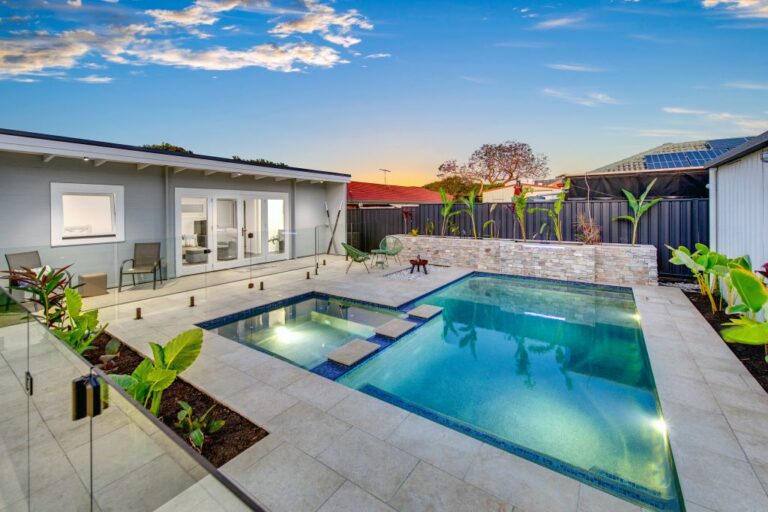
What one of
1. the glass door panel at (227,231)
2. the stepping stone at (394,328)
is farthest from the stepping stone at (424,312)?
the glass door panel at (227,231)

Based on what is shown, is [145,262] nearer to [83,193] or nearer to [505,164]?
[83,193]

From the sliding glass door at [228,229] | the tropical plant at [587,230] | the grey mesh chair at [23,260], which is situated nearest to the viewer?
the grey mesh chair at [23,260]

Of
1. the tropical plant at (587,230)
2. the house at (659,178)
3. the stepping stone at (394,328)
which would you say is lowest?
the stepping stone at (394,328)

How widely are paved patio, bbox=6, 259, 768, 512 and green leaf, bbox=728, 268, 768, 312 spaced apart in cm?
78

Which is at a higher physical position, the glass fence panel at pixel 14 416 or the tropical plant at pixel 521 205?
the tropical plant at pixel 521 205

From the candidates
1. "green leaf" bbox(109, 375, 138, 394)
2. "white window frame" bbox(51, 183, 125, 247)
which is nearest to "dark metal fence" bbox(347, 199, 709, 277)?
"white window frame" bbox(51, 183, 125, 247)

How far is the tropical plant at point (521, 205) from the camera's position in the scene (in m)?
10.1

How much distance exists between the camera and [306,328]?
5.79 metres

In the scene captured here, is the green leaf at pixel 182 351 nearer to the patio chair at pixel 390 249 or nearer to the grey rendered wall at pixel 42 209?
the grey rendered wall at pixel 42 209

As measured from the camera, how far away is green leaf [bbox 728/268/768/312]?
11.6 feet

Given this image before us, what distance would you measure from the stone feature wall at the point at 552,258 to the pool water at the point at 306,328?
189 inches

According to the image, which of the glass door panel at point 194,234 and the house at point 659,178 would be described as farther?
the house at point 659,178

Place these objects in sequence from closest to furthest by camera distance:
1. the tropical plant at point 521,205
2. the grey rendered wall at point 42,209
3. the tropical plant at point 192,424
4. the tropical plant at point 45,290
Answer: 1. the tropical plant at point 192,424
2. the tropical plant at point 45,290
3. the grey rendered wall at point 42,209
4. the tropical plant at point 521,205

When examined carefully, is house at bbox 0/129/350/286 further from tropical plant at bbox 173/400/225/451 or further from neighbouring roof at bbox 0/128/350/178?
tropical plant at bbox 173/400/225/451
